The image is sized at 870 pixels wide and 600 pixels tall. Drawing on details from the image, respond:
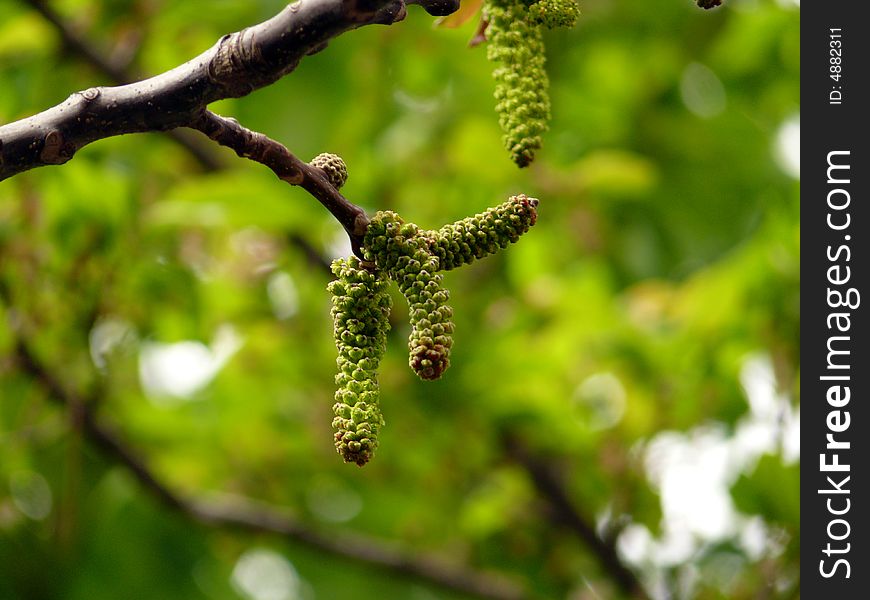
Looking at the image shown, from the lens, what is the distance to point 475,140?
3.25 meters

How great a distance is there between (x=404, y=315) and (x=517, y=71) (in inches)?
83.8

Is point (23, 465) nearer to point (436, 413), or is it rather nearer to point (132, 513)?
point (132, 513)

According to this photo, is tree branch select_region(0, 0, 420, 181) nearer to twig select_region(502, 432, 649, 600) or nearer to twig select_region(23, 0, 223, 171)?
twig select_region(23, 0, 223, 171)

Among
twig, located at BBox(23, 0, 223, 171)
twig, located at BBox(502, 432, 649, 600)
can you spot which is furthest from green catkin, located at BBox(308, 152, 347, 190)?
twig, located at BBox(502, 432, 649, 600)

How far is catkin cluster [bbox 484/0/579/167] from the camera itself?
1.13 meters

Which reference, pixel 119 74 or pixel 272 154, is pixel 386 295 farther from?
pixel 119 74

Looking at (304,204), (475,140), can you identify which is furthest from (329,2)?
(475,140)

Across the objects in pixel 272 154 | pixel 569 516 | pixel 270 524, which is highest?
pixel 569 516

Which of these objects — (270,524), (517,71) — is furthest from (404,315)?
(517,71)

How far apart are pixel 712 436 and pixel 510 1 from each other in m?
2.56

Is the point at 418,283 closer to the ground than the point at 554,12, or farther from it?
closer to the ground

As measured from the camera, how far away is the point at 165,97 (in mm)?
980
